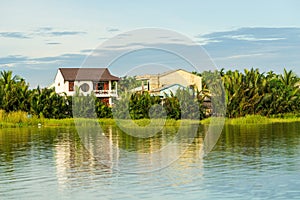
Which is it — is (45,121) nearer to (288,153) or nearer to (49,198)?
(288,153)

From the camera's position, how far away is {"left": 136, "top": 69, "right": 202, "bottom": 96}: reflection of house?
4344 centimetres

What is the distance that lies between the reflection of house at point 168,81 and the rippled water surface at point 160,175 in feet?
78.2

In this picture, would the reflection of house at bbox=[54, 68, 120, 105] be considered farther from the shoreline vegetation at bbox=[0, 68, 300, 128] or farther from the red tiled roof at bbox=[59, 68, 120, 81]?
the shoreline vegetation at bbox=[0, 68, 300, 128]

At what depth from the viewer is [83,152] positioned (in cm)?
1834

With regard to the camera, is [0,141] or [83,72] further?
[83,72]

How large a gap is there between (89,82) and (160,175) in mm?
30092

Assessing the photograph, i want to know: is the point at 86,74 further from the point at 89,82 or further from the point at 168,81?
the point at 168,81

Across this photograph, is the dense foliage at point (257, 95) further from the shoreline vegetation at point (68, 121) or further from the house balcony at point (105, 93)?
the house balcony at point (105, 93)

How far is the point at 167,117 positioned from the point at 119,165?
20192 millimetres

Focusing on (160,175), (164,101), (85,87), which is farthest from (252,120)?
(160,175)

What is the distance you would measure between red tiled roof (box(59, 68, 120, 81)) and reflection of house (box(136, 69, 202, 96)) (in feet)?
8.80

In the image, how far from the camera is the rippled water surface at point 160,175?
11.1m

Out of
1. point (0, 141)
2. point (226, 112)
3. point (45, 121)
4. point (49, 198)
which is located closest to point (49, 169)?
point (49, 198)

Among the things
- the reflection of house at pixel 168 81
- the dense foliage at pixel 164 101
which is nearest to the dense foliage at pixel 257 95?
the dense foliage at pixel 164 101
